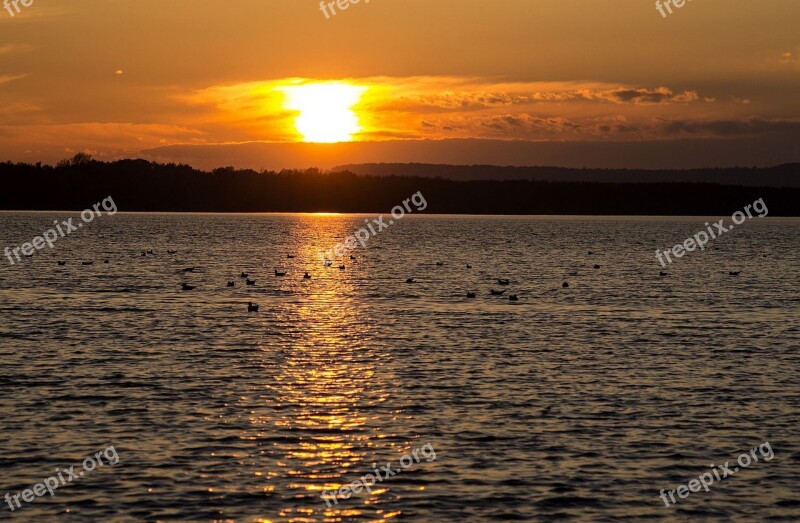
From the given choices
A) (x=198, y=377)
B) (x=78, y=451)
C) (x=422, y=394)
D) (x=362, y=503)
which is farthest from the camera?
(x=198, y=377)

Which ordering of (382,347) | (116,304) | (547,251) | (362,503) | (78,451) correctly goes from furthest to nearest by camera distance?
(547,251) → (116,304) → (382,347) → (78,451) → (362,503)

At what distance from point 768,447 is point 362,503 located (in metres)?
11.5

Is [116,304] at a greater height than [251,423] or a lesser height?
greater

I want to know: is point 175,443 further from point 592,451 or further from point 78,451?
point 592,451

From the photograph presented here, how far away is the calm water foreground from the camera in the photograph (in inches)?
842

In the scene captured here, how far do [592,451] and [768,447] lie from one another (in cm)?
478

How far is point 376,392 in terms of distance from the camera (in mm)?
32938

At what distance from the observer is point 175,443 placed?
25312mm

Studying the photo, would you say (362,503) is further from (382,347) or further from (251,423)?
(382,347)

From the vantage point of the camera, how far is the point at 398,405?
30734 mm

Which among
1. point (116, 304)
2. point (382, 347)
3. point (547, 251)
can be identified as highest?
point (547, 251)

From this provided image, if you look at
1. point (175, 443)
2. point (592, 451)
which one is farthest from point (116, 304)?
point (592, 451)

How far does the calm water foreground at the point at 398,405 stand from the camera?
70.1ft

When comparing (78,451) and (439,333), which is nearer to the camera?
(78,451)
